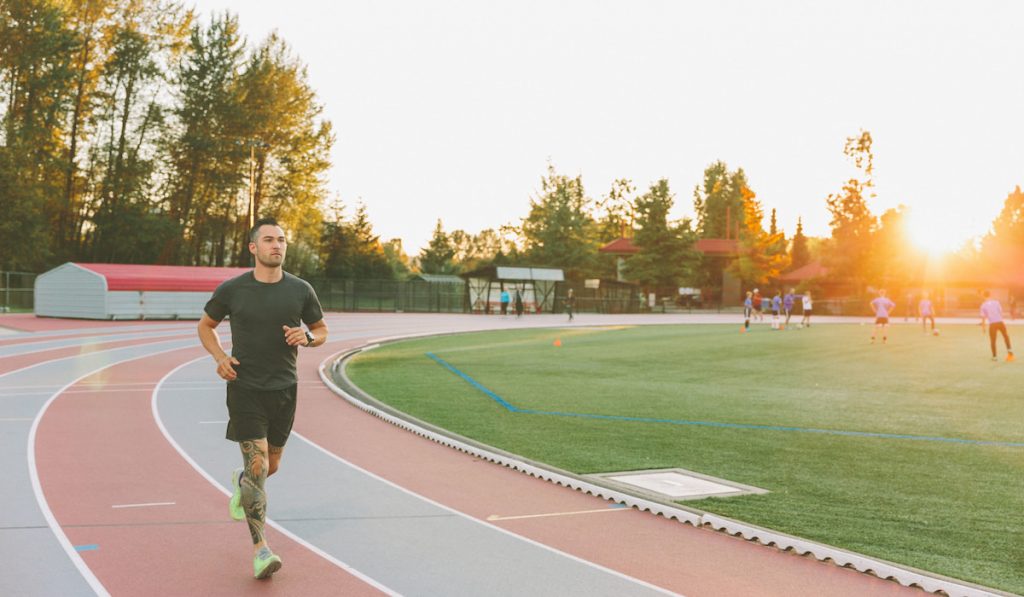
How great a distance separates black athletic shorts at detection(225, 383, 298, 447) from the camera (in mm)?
4918

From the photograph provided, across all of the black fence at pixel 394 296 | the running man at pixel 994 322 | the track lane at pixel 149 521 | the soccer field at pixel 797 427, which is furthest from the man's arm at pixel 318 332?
the black fence at pixel 394 296

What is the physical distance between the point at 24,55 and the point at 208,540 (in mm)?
48886

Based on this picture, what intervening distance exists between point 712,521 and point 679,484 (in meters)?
1.31

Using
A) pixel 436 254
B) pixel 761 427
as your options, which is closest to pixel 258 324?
pixel 761 427

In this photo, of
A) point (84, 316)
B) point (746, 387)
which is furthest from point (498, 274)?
point (746, 387)

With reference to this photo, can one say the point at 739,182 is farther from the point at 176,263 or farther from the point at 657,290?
the point at 176,263

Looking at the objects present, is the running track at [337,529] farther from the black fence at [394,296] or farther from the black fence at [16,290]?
the black fence at [394,296]

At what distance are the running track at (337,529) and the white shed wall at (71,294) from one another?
2886 centimetres

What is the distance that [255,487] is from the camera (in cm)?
482

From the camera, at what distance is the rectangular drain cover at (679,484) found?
266 inches

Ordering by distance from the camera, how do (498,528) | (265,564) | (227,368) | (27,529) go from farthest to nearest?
(498,528)
(27,529)
(227,368)
(265,564)

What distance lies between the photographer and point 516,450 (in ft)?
29.0

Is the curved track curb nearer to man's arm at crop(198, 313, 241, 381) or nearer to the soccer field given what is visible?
the soccer field

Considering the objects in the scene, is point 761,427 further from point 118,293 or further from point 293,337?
point 118,293
